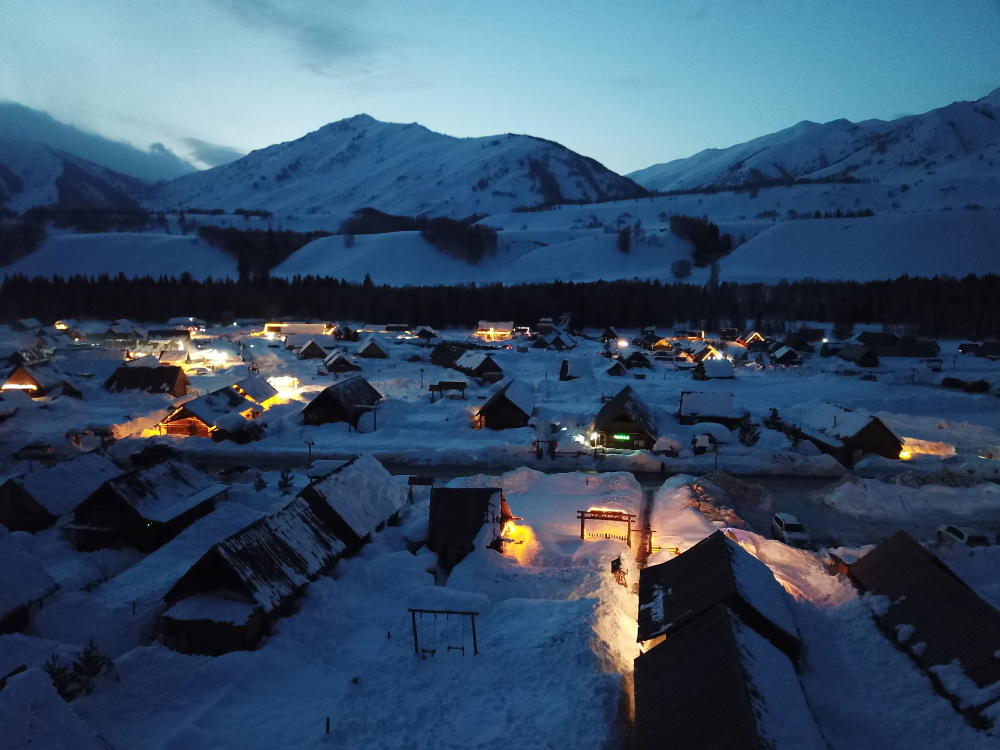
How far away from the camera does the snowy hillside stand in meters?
138

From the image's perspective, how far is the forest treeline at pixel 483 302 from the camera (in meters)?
90.3

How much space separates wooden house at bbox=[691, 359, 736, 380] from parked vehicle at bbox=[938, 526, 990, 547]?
2952 cm

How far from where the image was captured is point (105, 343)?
66188 millimetres

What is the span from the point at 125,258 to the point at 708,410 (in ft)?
500

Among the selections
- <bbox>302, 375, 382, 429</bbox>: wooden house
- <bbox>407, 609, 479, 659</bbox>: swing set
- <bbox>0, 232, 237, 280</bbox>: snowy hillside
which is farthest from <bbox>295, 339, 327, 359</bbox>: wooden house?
<bbox>0, 232, 237, 280</bbox>: snowy hillside

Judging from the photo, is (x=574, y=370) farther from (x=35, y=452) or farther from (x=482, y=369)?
(x=35, y=452)

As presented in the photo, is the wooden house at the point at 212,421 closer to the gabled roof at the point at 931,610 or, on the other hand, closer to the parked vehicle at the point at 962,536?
the gabled roof at the point at 931,610

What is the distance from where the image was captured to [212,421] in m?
33.3

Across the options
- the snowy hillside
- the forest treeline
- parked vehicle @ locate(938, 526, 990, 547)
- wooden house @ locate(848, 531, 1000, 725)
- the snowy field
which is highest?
the snowy hillside

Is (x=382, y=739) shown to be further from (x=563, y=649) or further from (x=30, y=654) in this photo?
(x=30, y=654)

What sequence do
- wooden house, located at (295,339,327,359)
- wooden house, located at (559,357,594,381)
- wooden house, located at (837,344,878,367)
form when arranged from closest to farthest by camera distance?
wooden house, located at (559,357,594,381)
wooden house, located at (837,344,878,367)
wooden house, located at (295,339,327,359)

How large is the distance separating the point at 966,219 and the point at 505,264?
98.8m

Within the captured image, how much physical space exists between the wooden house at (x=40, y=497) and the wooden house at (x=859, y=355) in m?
59.7

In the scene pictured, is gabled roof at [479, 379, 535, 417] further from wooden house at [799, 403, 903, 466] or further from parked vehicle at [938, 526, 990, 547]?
parked vehicle at [938, 526, 990, 547]
